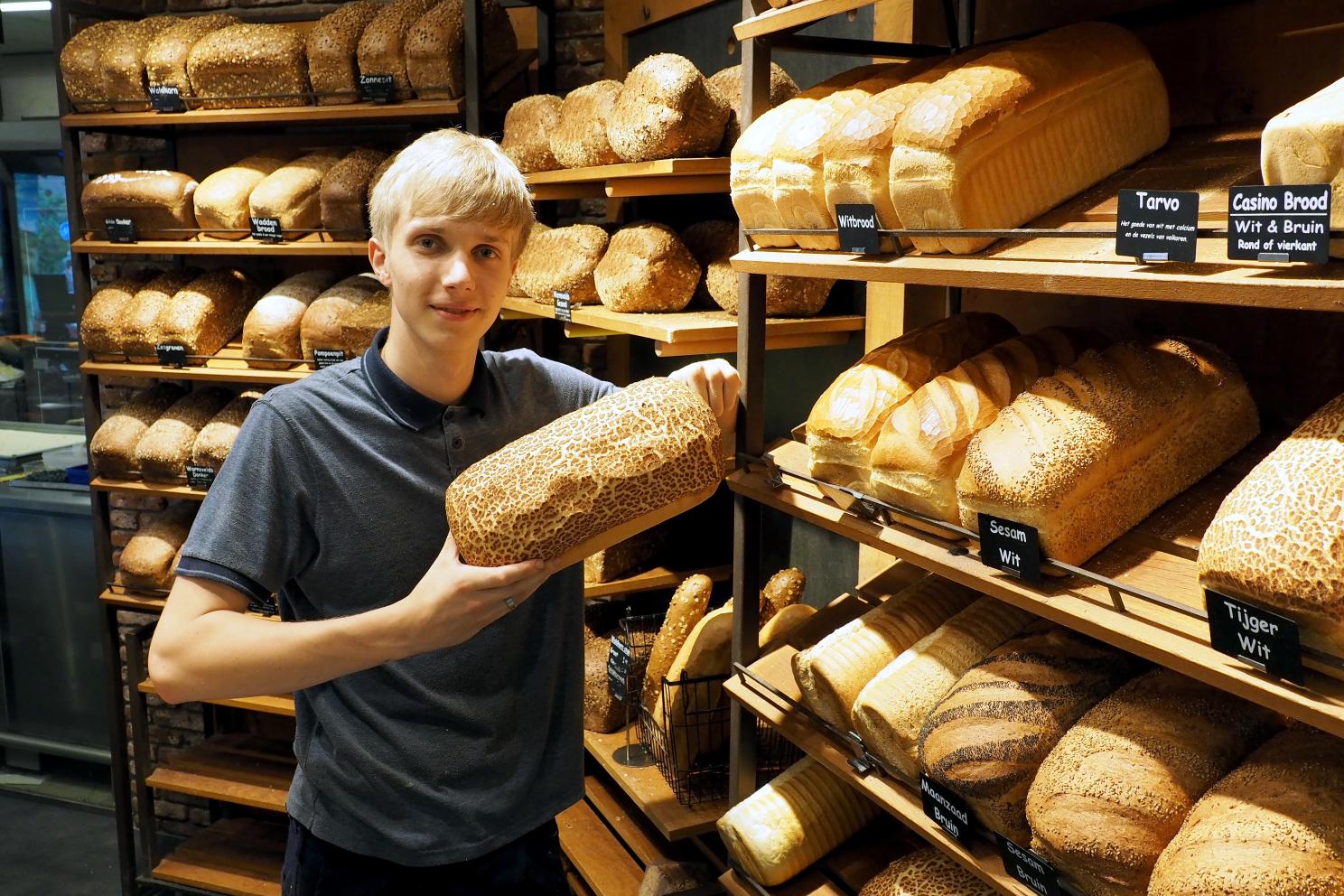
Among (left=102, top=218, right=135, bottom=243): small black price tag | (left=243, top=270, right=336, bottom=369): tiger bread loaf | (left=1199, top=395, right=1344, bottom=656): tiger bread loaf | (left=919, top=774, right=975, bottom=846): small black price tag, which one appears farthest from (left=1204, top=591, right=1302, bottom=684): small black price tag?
(left=102, top=218, right=135, bottom=243): small black price tag

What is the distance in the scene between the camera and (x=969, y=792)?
4.63 feet

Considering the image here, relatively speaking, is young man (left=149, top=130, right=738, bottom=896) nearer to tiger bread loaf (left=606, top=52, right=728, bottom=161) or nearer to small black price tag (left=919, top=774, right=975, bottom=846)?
small black price tag (left=919, top=774, right=975, bottom=846)

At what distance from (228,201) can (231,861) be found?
2171 mm

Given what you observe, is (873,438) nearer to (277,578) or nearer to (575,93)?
(277,578)

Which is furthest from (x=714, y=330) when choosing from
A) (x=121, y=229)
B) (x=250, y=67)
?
(x=121, y=229)

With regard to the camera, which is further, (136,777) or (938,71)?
(136,777)

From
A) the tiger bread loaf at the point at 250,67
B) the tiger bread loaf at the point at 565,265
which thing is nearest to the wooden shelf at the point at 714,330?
the tiger bread loaf at the point at 565,265

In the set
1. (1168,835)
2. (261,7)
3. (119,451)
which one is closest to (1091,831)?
(1168,835)

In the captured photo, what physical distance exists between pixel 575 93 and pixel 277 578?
163 centimetres

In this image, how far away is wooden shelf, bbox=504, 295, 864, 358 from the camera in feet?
7.21

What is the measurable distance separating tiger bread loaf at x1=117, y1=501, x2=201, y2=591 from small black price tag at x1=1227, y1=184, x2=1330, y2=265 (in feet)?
11.1

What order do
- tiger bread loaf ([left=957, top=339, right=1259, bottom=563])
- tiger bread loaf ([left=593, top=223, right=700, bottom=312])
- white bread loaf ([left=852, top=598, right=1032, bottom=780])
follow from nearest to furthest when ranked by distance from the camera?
1. tiger bread loaf ([left=957, top=339, right=1259, bottom=563])
2. white bread loaf ([left=852, top=598, right=1032, bottom=780])
3. tiger bread loaf ([left=593, top=223, right=700, bottom=312])

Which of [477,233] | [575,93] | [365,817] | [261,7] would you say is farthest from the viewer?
[261,7]

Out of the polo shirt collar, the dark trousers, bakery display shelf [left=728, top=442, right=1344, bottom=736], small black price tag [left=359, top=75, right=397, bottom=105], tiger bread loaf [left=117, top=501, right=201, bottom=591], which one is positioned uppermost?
small black price tag [left=359, top=75, right=397, bottom=105]
